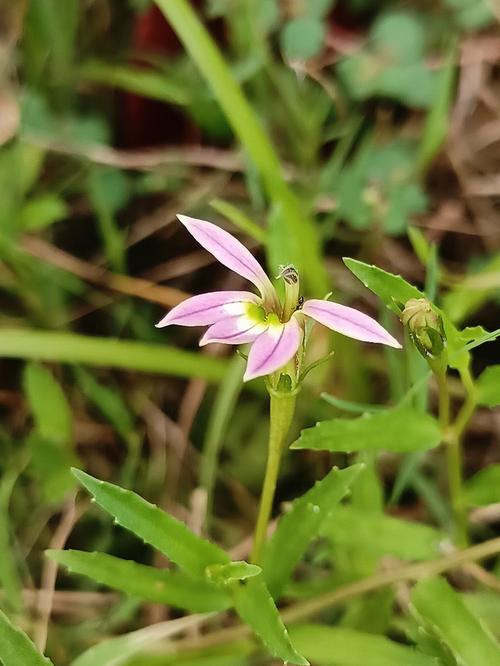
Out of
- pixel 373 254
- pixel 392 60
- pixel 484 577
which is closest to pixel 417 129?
pixel 392 60

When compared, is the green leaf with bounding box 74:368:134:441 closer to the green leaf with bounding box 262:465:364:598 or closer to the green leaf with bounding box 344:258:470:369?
the green leaf with bounding box 262:465:364:598

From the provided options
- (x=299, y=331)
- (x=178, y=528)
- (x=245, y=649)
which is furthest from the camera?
(x=245, y=649)

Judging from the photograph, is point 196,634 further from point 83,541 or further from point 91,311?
point 91,311

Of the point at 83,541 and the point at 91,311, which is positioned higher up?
the point at 91,311

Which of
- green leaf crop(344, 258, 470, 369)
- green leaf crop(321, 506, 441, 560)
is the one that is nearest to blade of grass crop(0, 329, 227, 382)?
green leaf crop(321, 506, 441, 560)

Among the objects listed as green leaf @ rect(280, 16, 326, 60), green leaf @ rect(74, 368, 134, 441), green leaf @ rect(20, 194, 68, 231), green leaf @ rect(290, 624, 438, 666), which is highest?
green leaf @ rect(280, 16, 326, 60)

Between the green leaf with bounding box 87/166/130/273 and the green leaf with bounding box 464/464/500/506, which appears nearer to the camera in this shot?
the green leaf with bounding box 464/464/500/506

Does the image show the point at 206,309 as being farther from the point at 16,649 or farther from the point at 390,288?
the point at 16,649
